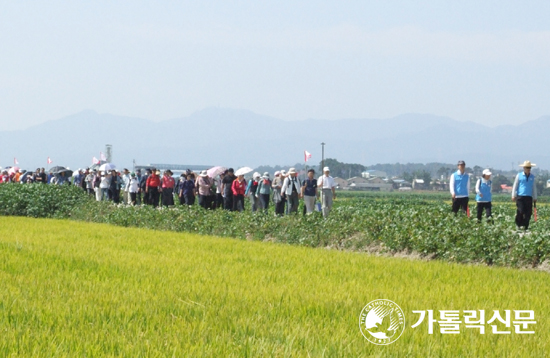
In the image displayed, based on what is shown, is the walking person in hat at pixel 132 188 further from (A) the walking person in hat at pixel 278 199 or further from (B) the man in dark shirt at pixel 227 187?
(A) the walking person in hat at pixel 278 199

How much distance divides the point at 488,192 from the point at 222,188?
11.1m

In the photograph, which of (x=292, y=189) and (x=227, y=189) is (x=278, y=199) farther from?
(x=227, y=189)

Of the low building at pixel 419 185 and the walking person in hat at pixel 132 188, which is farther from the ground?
the walking person in hat at pixel 132 188

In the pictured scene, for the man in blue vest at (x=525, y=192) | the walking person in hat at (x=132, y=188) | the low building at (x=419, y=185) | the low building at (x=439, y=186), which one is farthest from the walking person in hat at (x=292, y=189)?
the low building at (x=419, y=185)

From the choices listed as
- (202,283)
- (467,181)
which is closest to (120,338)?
(202,283)

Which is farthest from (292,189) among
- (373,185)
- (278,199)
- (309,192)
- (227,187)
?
(373,185)

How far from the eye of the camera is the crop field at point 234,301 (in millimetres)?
6230

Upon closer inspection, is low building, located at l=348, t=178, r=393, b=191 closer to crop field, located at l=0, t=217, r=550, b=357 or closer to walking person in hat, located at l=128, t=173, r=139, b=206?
walking person in hat, located at l=128, t=173, r=139, b=206

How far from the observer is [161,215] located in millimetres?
22766

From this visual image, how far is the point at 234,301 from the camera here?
27.3 feet

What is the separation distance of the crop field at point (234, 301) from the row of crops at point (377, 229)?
5.76 ft

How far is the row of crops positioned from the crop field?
176 centimetres

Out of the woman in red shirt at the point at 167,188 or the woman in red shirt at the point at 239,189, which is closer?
the woman in red shirt at the point at 239,189

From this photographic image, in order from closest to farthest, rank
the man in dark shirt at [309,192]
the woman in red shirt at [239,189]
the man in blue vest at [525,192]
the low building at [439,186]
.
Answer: the man in blue vest at [525,192] < the man in dark shirt at [309,192] < the woman in red shirt at [239,189] < the low building at [439,186]
